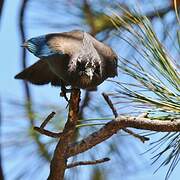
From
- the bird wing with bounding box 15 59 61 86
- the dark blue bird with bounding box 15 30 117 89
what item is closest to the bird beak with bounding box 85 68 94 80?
the dark blue bird with bounding box 15 30 117 89

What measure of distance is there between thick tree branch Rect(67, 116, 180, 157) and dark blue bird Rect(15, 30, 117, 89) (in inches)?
2.5

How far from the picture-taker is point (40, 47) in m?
1.00

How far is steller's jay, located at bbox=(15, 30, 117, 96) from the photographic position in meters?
0.94

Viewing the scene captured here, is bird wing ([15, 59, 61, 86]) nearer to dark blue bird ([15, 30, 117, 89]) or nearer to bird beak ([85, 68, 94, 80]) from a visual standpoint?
dark blue bird ([15, 30, 117, 89])

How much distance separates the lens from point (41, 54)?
984 millimetres

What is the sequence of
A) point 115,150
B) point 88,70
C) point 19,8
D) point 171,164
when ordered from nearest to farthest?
1. point 88,70
2. point 171,164
3. point 19,8
4. point 115,150

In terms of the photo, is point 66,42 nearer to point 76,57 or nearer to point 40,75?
point 76,57

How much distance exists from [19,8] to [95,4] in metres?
0.20

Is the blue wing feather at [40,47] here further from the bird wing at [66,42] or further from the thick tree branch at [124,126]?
the thick tree branch at [124,126]

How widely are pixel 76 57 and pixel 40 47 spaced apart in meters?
0.08

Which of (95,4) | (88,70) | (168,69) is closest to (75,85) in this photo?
(88,70)

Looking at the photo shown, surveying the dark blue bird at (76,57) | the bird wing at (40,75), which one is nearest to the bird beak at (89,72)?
the dark blue bird at (76,57)

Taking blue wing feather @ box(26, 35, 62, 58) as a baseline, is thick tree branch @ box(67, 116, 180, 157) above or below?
below

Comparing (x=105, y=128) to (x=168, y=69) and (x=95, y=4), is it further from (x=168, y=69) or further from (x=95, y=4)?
(x=95, y=4)
